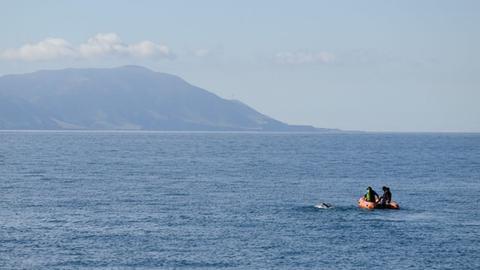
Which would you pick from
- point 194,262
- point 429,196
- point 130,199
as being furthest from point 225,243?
point 429,196

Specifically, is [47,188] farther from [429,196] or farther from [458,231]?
[458,231]

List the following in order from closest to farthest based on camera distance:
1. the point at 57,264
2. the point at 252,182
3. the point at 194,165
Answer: the point at 57,264 < the point at 252,182 < the point at 194,165

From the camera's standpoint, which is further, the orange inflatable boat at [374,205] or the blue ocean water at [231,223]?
the orange inflatable boat at [374,205]

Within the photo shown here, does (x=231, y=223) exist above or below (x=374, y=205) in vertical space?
below

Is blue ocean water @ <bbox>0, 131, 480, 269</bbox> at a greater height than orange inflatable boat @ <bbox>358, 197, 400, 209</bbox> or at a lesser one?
lesser

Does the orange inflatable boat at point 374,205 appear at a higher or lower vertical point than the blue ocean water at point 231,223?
higher

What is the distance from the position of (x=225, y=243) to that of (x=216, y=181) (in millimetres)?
55442

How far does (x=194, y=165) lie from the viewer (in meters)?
161

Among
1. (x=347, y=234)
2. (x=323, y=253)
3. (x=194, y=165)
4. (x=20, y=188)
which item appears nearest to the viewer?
(x=323, y=253)

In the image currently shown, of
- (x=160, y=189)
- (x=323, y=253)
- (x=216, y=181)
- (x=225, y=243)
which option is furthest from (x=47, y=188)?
(x=323, y=253)

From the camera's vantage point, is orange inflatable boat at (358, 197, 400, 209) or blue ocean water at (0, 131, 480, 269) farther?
orange inflatable boat at (358, 197, 400, 209)

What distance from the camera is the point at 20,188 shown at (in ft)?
338

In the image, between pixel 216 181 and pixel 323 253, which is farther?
pixel 216 181

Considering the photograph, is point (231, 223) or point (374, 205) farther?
point (374, 205)
